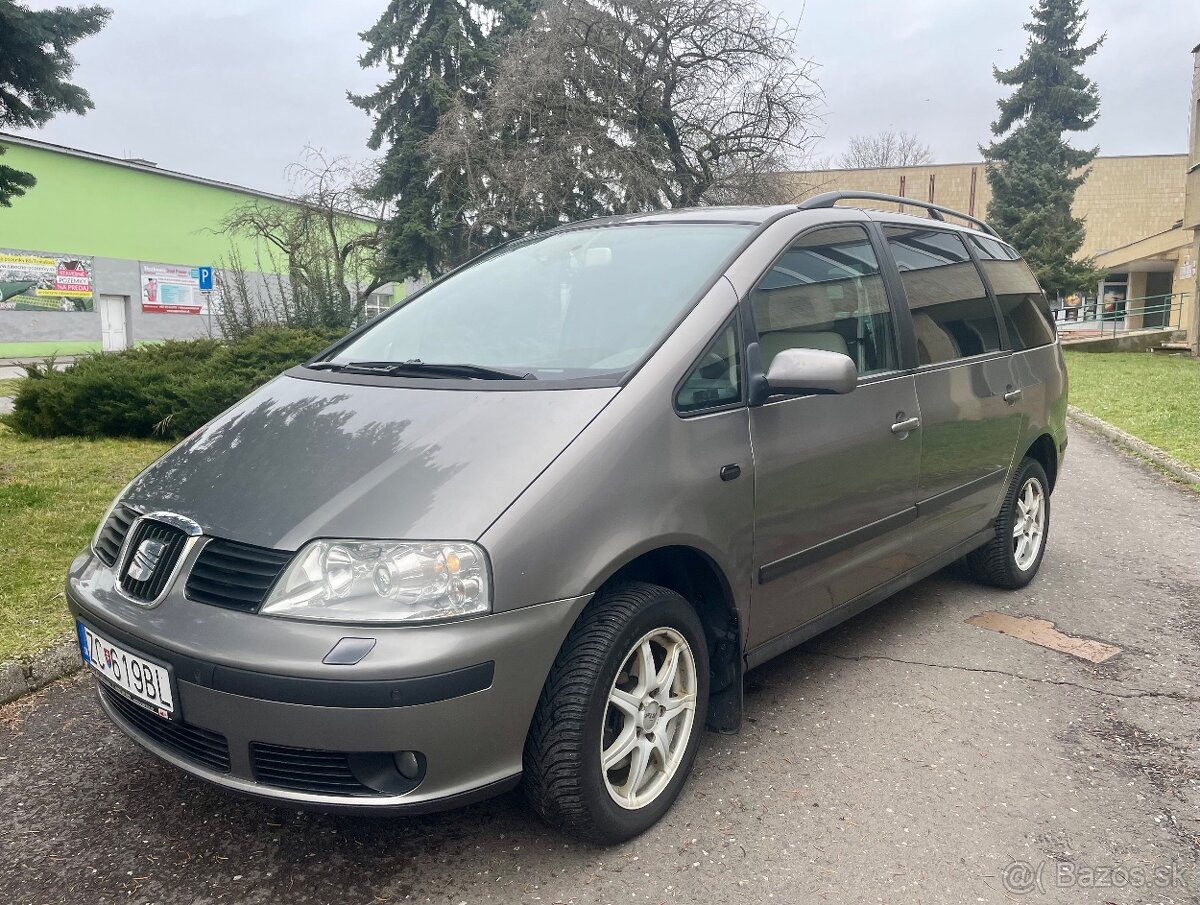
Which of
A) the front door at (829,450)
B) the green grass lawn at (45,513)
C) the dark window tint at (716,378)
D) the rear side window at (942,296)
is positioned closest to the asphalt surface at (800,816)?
the front door at (829,450)

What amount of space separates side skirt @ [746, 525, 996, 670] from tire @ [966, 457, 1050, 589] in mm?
109

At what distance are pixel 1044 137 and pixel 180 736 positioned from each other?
36.2m

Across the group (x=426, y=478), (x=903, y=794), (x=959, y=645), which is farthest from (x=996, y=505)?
(x=426, y=478)

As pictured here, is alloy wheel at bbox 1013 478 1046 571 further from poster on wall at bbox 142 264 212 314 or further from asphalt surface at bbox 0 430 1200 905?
poster on wall at bbox 142 264 212 314

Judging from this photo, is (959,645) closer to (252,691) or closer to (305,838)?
(305,838)

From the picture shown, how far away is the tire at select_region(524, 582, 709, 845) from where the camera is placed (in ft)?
7.77

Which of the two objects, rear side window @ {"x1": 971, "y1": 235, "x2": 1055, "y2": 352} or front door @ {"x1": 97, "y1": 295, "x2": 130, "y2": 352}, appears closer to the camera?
rear side window @ {"x1": 971, "y1": 235, "x2": 1055, "y2": 352}

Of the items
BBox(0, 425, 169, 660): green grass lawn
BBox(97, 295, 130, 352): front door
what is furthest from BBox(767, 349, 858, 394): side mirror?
BBox(97, 295, 130, 352): front door

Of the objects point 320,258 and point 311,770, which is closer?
point 311,770

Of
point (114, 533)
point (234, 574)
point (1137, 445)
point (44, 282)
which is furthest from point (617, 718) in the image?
point (44, 282)

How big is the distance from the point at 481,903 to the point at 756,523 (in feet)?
4.30

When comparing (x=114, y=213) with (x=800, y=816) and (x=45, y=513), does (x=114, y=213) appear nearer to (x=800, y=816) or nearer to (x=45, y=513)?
(x=45, y=513)

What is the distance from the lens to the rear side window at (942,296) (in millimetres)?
3900

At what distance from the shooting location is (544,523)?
231cm
